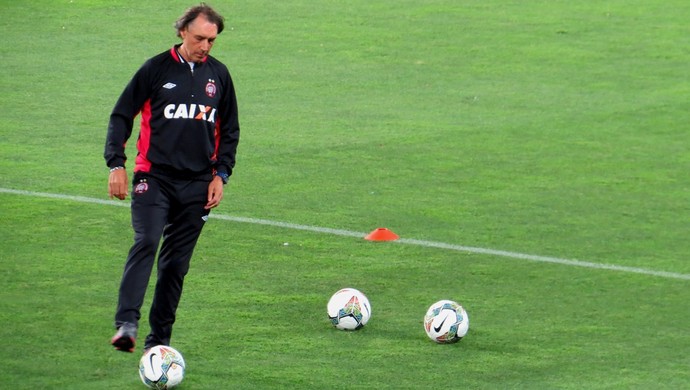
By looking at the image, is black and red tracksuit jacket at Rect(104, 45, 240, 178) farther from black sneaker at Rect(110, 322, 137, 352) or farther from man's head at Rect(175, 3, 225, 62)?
black sneaker at Rect(110, 322, 137, 352)

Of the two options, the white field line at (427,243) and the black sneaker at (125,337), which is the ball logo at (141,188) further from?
the white field line at (427,243)

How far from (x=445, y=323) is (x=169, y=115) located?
244cm

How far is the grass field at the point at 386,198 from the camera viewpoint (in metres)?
9.48

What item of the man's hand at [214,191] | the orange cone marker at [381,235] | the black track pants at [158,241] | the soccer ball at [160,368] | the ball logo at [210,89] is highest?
the orange cone marker at [381,235]

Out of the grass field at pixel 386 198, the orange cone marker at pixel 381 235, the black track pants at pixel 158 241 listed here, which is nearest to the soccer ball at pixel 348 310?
the grass field at pixel 386 198

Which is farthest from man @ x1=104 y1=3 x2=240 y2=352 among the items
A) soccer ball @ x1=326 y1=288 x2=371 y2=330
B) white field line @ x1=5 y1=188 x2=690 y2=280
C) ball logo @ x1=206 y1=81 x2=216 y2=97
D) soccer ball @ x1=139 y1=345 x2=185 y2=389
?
white field line @ x1=5 y1=188 x2=690 y2=280

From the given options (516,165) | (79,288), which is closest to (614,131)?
(516,165)

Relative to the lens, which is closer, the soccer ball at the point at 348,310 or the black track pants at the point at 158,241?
the black track pants at the point at 158,241

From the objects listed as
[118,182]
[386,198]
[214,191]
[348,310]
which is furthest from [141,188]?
[386,198]

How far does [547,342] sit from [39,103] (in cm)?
902

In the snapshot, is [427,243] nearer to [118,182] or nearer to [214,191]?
[214,191]

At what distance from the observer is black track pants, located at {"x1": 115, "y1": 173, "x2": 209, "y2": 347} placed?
8.59m

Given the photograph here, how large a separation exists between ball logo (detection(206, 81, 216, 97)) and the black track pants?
55 centimetres

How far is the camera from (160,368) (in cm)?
847
